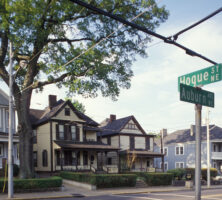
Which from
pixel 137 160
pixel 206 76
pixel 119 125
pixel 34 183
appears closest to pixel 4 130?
pixel 34 183

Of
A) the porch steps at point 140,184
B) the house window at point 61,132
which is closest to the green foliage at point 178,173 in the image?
the porch steps at point 140,184

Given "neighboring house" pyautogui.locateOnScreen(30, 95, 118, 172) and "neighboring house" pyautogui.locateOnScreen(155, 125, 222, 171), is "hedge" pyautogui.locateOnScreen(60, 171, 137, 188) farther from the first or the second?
"neighboring house" pyautogui.locateOnScreen(155, 125, 222, 171)

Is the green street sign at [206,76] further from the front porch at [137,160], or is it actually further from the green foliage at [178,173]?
the front porch at [137,160]

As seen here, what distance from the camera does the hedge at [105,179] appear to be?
86.1 ft

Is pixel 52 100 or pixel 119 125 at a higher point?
pixel 52 100

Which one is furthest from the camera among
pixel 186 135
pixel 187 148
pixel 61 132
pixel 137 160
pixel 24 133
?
pixel 186 135

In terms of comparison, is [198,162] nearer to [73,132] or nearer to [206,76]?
[206,76]

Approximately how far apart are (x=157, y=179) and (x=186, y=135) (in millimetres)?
25222

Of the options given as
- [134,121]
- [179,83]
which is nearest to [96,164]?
[134,121]

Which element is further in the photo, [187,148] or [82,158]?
[187,148]

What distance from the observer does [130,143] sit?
153 feet

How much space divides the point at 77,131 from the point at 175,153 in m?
23.2

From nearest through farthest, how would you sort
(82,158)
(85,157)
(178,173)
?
(178,173) < (82,158) < (85,157)

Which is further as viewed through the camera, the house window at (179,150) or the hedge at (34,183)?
the house window at (179,150)
